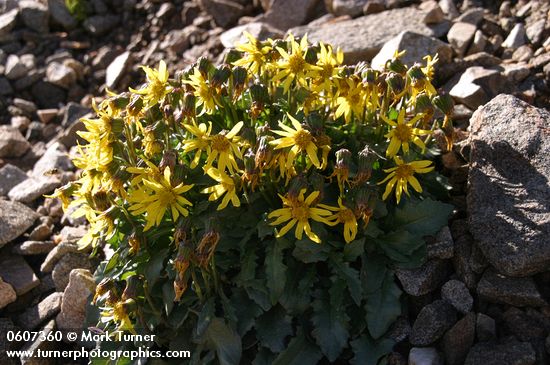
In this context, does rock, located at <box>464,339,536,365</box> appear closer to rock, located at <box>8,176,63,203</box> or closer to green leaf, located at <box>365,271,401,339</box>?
green leaf, located at <box>365,271,401,339</box>

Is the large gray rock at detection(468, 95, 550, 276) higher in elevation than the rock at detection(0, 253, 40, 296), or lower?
higher

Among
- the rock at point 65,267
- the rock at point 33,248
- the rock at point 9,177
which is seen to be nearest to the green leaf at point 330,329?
the rock at point 65,267

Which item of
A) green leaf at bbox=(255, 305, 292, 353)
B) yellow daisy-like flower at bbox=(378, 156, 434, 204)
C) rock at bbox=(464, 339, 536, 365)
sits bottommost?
green leaf at bbox=(255, 305, 292, 353)

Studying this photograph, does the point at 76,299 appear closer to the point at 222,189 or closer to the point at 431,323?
the point at 222,189

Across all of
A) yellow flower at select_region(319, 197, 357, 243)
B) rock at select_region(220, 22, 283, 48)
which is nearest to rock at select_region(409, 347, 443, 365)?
yellow flower at select_region(319, 197, 357, 243)

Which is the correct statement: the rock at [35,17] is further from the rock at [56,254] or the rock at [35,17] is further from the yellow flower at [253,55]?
the yellow flower at [253,55]

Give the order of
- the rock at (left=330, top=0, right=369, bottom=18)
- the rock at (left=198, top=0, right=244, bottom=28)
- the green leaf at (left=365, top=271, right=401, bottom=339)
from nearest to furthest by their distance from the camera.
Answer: the green leaf at (left=365, top=271, right=401, bottom=339), the rock at (left=330, top=0, right=369, bottom=18), the rock at (left=198, top=0, right=244, bottom=28)

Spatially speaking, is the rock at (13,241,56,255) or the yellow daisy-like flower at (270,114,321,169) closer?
the yellow daisy-like flower at (270,114,321,169)
